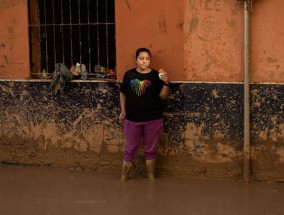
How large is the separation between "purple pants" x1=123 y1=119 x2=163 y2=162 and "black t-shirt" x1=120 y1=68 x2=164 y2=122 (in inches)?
2.6

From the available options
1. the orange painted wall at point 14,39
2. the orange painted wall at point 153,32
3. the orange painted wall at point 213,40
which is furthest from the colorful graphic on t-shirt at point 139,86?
the orange painted wall at point 14,39

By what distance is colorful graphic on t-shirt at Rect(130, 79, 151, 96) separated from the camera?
6.14 meters

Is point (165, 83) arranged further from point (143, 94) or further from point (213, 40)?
point (213, 40)

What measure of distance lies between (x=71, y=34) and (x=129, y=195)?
87.5 inches

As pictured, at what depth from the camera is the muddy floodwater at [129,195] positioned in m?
5.32

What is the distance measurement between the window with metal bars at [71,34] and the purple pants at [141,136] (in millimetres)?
959

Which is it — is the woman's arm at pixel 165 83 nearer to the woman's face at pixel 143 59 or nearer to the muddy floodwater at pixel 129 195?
the woman's face at pixel 143 59

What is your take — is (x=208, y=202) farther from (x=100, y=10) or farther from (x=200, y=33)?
(x=100, y=10)

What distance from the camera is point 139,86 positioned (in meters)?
6.16

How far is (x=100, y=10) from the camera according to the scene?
687 centimetres

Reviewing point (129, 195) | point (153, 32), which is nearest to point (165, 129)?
point (129, 195)

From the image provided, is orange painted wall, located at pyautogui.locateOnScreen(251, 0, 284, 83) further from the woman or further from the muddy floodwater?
the muddy floodwater

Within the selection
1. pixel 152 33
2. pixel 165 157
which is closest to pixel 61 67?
pixel 152 33

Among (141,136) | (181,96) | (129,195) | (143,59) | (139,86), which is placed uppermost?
(143,59)
